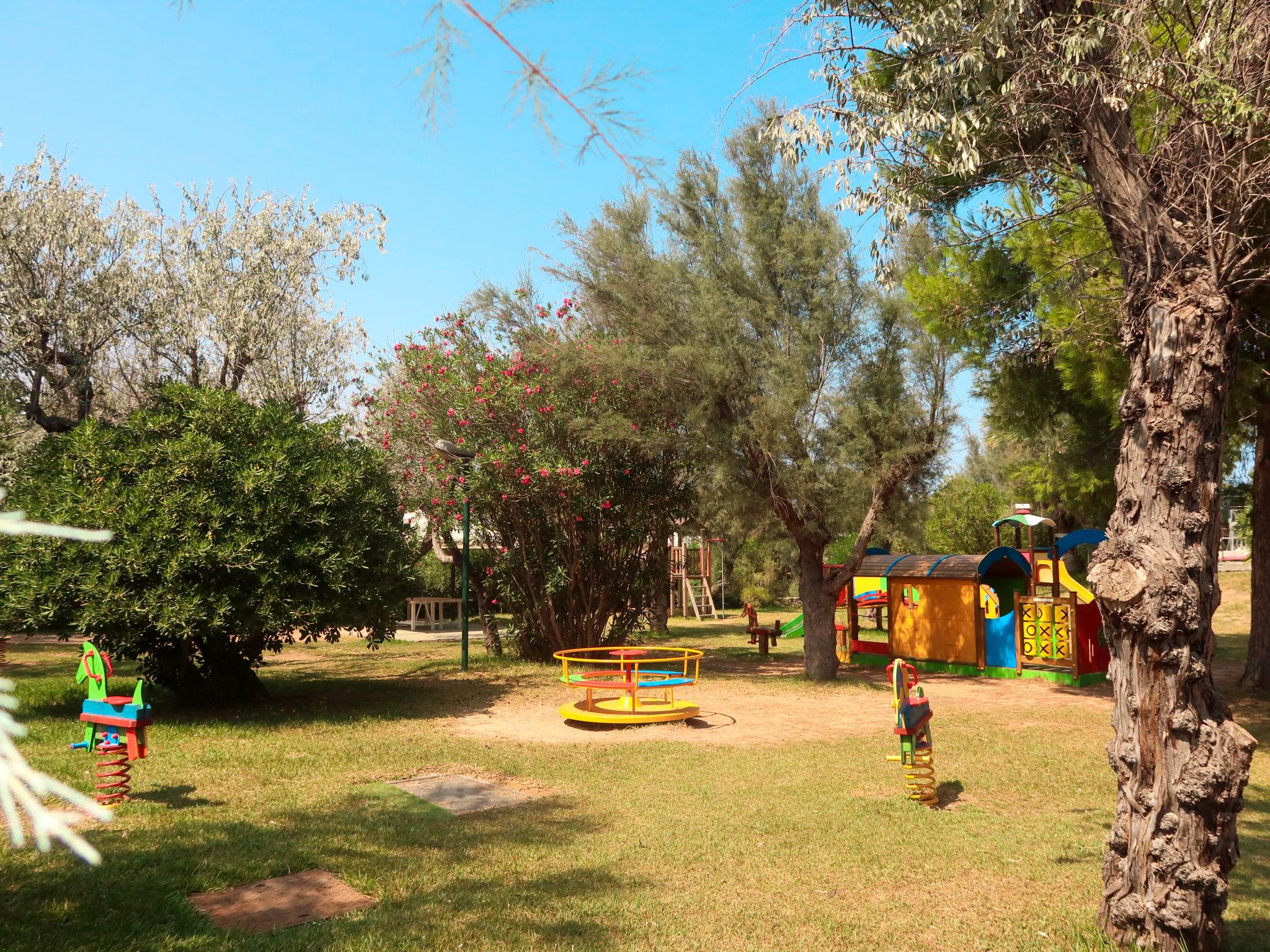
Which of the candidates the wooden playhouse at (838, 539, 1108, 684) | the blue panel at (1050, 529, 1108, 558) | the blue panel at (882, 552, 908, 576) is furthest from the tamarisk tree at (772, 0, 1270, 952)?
the blue panel at (882, 552, 908, 576)

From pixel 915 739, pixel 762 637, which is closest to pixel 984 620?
pixel 762 637

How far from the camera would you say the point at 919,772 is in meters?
8.41

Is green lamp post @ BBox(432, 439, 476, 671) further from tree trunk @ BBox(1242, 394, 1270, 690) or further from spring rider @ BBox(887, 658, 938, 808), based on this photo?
tree trunk @ BBox(1242, 394, 1270, 690)

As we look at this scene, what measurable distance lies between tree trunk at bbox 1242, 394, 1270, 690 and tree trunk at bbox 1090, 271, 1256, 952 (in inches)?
405

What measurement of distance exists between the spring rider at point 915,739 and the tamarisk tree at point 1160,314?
9.16 feet

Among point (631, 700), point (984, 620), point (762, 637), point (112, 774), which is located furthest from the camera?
point (762, 637)

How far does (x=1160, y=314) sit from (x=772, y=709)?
9157 mm

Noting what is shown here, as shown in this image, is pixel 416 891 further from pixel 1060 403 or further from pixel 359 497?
pixel 1060 403

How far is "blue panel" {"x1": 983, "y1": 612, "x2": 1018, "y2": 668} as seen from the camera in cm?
1738

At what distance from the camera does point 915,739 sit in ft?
25.2

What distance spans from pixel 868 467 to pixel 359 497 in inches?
326

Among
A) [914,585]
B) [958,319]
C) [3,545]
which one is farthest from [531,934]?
[914,585]

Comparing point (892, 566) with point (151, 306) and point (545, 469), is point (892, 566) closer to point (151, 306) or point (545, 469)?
point (545, 469)

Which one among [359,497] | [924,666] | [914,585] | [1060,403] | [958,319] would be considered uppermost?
[958,319]
